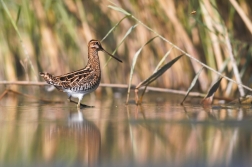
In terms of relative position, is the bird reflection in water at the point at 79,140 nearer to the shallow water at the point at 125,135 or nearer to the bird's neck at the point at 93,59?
the shallow water at the point at 125,135

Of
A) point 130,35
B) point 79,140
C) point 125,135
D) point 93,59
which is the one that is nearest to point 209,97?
point 93,59

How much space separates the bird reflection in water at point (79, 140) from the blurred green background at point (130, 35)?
102 inches

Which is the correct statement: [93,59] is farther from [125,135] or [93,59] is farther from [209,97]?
[125,135]

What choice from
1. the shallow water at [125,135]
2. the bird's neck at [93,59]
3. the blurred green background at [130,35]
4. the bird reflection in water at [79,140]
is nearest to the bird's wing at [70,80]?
the shallow water at [125,135]

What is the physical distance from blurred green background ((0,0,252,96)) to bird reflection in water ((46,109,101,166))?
2597mm

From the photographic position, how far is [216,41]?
7805 millimetres

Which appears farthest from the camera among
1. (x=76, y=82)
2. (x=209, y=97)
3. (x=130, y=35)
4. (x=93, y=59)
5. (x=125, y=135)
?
(x=130, y=35)

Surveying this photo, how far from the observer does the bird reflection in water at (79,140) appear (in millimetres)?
3969

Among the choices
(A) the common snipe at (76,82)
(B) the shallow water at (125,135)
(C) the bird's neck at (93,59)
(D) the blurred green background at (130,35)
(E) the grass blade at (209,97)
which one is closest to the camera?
(B) the shallow water at (125,135)

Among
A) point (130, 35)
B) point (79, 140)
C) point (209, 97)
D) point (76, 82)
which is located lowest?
point (79, 140)

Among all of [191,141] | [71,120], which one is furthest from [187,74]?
[191,141]

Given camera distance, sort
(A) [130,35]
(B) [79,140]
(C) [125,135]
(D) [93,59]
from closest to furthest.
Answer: (B) [79,140]
(C) [125,135]
(D) [93,59]
(A) [130,35]

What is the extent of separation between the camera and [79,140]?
4.61 meters

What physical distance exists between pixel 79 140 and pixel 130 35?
5075 millimetres
